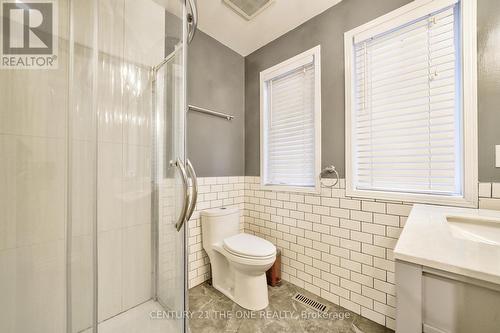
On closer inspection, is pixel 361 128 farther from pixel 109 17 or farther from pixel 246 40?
pixel 109 17

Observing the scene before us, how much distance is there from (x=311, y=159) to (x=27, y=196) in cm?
184

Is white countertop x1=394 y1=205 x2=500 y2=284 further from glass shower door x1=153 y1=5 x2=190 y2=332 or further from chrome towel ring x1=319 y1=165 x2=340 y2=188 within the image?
glass shower door x1=153 y1=5 x2=190 y2=332

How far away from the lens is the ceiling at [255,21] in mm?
1614

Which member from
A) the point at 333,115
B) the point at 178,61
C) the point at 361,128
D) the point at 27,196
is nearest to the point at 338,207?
the point at 361,128

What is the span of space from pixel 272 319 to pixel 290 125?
5.34 ft

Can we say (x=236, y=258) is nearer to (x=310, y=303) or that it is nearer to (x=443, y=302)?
(x=310, y=303)

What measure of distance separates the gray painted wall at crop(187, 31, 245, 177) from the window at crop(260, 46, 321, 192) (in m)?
0.30

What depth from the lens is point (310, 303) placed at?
155 centimetres

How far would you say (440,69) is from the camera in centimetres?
120

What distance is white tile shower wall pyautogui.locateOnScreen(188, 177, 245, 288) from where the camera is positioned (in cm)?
179

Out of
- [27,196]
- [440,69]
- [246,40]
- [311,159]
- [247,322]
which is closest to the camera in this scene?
[27,196]

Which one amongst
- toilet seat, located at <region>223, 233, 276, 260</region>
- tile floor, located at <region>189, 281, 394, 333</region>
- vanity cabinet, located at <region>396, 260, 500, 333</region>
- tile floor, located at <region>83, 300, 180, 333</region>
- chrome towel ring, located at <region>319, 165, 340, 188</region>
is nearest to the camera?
vanity cabinet, located at <region>396, 260, 500, 333</region>

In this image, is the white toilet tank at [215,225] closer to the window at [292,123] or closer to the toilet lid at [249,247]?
the toilet lid at [249,247]

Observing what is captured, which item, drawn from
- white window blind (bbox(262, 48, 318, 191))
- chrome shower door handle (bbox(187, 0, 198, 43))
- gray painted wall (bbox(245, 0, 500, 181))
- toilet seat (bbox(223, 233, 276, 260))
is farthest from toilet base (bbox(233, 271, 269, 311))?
chrome shower door handle (bbox(187, 0, 198, 43))
